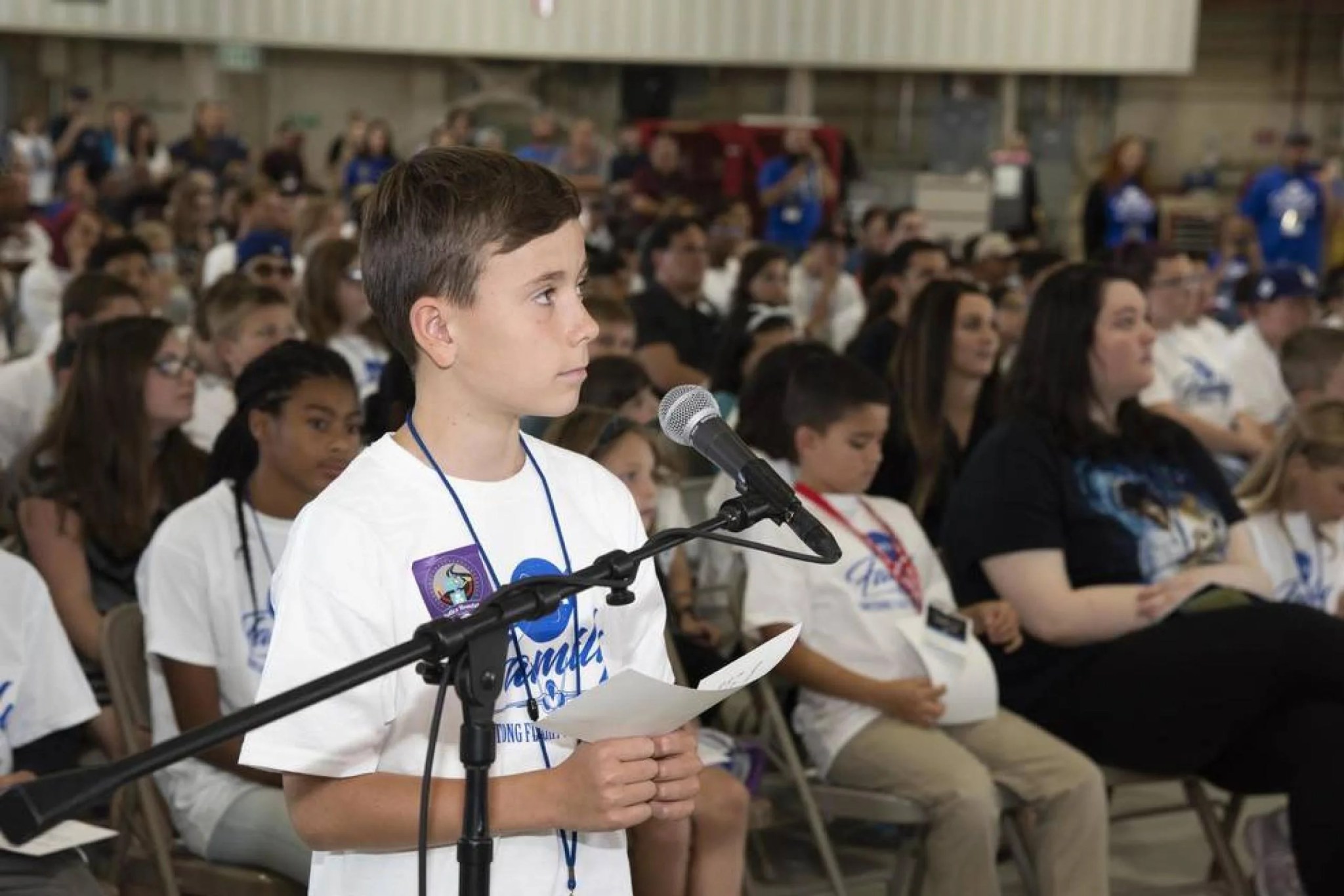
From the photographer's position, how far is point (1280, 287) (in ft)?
20.7

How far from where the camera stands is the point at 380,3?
49.9 ft

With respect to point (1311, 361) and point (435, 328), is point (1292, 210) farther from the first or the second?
point (435, 328)

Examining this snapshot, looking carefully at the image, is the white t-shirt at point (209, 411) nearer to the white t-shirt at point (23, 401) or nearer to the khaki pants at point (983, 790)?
the white t-shirt at point (23, 401)

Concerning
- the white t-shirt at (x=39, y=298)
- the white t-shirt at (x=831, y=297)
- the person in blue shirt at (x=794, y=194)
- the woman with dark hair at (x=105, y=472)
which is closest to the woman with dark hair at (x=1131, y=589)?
the woman with dark hair at (x=105, y=472)

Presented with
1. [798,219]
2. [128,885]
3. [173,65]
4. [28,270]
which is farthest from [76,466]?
[173,65]

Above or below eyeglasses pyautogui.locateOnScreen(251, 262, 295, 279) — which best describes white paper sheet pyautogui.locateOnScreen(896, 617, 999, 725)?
below

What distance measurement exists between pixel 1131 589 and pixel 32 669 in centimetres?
198

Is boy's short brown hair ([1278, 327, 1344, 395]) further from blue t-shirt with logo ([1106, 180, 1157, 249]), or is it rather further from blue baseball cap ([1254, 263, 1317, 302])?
blue t-shirt with logo ([1106, 180, 1157, 249])

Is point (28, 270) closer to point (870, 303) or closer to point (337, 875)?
point (870, 303)

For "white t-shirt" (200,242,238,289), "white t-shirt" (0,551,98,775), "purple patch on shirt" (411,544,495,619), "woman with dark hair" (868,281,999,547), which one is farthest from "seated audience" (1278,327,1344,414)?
"white t-shirt" (200,242,238,289)

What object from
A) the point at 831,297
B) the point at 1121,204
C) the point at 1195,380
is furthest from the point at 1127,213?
the point at 1195,380

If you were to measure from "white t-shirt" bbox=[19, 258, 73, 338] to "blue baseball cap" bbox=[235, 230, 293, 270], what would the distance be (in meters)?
0.82

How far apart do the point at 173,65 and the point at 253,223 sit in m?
8.26

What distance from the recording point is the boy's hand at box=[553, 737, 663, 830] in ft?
5.06
